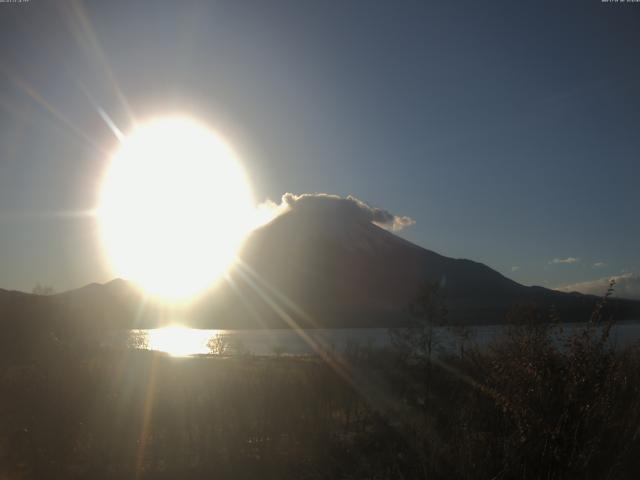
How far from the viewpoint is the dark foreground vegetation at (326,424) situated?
426cm

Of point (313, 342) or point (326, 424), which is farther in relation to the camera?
point (313, 342)

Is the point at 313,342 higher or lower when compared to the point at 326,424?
higher

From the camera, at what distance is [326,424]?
8984 mm

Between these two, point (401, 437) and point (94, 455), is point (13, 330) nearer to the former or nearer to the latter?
point (94, 455)

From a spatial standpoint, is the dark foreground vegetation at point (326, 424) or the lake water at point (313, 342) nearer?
the dark foreground vegetation at point (326, 424)

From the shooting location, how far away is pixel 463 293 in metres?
191

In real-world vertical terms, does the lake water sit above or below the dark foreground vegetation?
above

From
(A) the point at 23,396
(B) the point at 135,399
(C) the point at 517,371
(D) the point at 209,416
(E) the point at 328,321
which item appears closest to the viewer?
(C) the point at 517,371

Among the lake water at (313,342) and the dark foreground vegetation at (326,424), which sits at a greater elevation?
the lake water at (313,342)

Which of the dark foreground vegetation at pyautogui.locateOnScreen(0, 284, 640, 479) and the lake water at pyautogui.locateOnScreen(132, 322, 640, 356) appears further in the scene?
the lake water at pyautogui.locateOnScreen(132, 322, 640, 356)

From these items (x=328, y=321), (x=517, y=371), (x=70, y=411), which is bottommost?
(x=70, y=411)

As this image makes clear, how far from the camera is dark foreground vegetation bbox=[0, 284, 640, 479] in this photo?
4258mm

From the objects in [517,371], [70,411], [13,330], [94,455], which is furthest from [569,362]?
[13,330]

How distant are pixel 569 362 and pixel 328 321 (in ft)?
592
